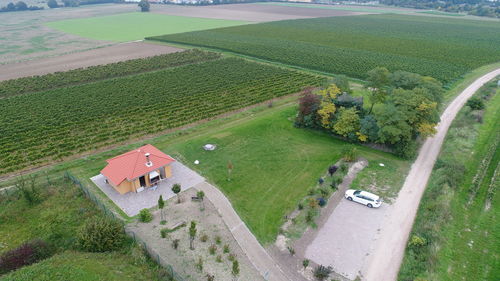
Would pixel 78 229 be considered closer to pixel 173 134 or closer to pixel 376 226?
pixel 173 134

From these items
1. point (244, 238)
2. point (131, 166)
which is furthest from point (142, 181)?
point (244, 238)

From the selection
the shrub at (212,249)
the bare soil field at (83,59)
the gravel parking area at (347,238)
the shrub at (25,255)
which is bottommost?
the bare soil field at (83,59)

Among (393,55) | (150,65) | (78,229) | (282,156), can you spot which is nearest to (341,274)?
(282,156)

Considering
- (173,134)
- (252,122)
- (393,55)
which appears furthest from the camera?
(393,55)

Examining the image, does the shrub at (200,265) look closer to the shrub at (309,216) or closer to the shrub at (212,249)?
the shrub at (212,249)

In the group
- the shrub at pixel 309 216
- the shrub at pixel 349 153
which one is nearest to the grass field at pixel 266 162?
the shrub at pixel 349 153

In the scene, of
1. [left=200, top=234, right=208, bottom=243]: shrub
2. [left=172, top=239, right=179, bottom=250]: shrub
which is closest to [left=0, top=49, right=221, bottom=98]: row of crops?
[left=172, top=239, right=179, bottom=250]: shrub
